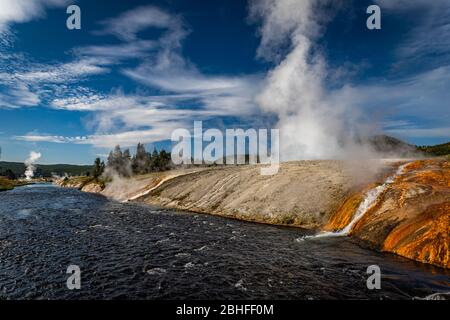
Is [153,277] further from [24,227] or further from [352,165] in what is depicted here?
[352,165]

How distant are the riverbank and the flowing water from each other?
2922mm

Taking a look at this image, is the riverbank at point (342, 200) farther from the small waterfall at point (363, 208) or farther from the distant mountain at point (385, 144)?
the distant mountain at point (385, 144)

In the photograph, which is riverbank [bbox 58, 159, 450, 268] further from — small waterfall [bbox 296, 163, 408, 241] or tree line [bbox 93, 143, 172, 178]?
tree line [bbox 93, 143, 172, 178]

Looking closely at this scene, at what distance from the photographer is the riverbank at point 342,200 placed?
27000mm

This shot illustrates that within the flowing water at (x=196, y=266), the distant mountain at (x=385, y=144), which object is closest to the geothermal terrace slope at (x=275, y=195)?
the flowing water at (x=196, y=266)

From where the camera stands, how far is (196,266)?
22828 mm

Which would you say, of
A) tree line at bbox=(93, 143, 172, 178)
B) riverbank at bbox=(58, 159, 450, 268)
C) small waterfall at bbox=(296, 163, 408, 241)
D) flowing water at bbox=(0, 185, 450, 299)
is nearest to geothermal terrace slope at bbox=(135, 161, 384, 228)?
riverbank at bbox=(58, 159, 450, 268)

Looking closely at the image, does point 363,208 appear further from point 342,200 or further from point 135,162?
point 135,162

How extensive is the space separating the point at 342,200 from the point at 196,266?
2622 cm

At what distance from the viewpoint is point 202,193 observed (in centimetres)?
6344

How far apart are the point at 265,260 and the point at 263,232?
12090 millimetres

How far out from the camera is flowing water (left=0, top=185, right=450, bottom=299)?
59.2ft

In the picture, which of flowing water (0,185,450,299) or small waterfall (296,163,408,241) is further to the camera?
small waterfall (296,163,408,241)
